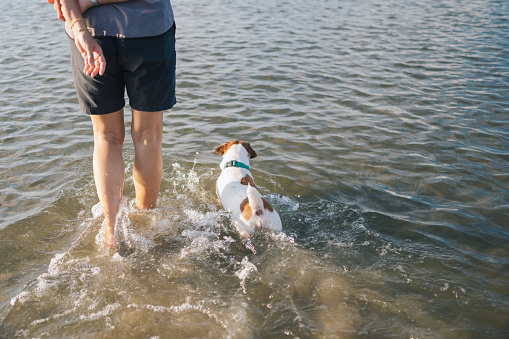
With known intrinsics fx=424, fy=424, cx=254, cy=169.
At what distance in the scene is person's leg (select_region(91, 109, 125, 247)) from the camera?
2.80 m

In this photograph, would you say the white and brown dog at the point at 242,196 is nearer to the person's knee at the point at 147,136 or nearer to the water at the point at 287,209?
the water at the point at 287,209

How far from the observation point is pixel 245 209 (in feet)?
11.1

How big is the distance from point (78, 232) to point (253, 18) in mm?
9534

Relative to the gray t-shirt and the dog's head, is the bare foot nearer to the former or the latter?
the gray t-shirt

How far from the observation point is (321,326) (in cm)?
246

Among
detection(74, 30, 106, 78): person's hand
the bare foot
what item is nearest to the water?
the bare foot

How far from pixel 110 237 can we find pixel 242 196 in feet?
3.68

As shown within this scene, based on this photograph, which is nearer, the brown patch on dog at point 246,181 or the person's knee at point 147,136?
the person's knee at point 147,136

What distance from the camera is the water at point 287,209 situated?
256 centimetres

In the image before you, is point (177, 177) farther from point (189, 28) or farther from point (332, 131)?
point (189, 28)

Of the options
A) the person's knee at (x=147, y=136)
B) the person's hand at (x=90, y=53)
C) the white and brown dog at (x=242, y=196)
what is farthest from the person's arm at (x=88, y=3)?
the white and brown dog at (x=242, y=196)

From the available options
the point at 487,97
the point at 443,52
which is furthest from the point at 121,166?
the point at 443,52

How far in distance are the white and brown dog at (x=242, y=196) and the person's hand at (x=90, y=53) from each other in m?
1.35

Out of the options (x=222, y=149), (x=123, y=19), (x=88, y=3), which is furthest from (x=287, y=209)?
(x=88, y=3)
